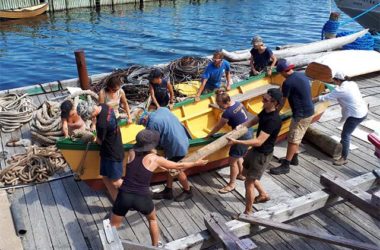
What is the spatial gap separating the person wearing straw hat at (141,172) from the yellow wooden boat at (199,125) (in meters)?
1.48

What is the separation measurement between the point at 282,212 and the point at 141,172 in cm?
227

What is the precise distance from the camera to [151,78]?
281 inches

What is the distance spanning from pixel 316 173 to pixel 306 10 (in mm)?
35050

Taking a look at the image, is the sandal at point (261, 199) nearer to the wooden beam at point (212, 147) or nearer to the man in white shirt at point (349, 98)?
the wooden beam at point (212, 147)

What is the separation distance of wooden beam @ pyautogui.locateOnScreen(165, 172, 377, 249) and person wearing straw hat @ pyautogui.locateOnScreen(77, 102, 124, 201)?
1.34 metres

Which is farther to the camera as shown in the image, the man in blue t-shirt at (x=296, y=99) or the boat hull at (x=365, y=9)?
the boat hull at (x=365, y=9)

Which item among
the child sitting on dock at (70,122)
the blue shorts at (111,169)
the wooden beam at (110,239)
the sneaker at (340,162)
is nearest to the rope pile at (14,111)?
the child sitting on dock at (70,122)

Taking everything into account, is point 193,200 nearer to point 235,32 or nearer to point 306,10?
point 235,32

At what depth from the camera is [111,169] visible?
17.4 ft

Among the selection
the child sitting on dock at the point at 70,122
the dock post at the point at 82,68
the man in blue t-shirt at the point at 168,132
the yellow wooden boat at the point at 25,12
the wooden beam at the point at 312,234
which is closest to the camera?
the wooden beam at the point at 312,234

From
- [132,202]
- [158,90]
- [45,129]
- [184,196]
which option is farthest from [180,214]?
[45,129]

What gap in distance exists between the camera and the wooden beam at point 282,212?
4.84m

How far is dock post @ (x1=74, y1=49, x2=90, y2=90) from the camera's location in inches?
385

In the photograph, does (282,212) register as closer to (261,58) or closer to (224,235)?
(224,235)
